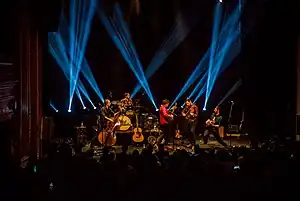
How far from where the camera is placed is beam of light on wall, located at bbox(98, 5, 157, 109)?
1891cm

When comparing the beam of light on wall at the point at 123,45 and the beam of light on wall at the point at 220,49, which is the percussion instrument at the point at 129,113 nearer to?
the beam of light on wall at the point at 123,45

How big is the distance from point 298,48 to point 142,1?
6230mm

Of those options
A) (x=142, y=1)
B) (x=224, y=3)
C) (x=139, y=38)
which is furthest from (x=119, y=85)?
(x=224, y=3)

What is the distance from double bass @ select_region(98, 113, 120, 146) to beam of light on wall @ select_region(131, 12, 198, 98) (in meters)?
3.87

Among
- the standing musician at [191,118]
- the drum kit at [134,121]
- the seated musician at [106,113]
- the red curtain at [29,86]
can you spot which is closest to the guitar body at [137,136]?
the drum kit at [134,121]

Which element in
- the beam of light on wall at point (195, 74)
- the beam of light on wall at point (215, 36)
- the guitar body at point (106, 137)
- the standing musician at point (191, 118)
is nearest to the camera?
the standing musician at point (191, 118)

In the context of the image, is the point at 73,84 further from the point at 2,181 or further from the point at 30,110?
the point at 2,181

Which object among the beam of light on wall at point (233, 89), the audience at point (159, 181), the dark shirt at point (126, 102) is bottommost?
the audience at point (159, 181)

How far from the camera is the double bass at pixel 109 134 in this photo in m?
15.4

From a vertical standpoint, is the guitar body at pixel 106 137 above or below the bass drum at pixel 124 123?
below

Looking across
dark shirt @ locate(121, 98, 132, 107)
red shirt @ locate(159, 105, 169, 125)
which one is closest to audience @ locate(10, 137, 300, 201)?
red shirt @ locate(159, 105, 169, 125)

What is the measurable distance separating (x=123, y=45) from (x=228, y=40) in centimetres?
411

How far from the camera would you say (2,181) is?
5.19 m

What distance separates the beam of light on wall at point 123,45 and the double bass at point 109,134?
3.80m
